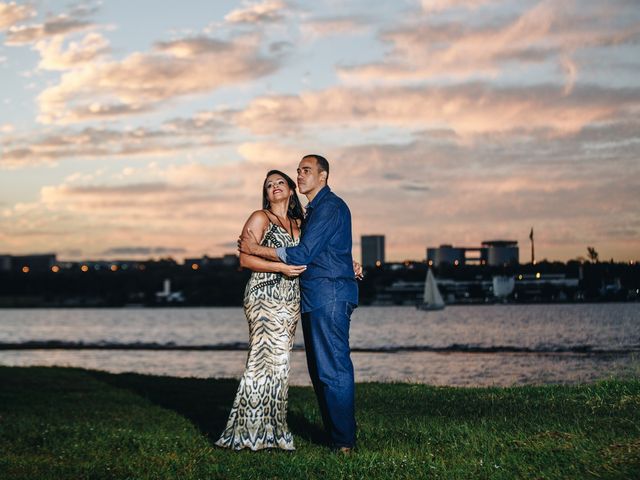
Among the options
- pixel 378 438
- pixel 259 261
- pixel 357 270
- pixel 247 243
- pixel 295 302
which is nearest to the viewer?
pixel 259 261

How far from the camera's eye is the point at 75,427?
12289 mm

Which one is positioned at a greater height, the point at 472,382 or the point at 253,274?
the point at 253,274

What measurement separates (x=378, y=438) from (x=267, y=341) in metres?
1.80

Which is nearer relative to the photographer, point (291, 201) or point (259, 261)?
point (259, 261)

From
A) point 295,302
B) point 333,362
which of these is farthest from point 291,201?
point 333,362

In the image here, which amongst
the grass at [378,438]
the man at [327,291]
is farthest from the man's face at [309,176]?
the grass at [378,438]

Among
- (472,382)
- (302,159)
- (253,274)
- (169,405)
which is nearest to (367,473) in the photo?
(253,274)

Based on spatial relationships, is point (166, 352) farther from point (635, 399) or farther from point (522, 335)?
point (635, 399)

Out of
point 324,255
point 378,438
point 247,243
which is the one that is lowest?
point 378,438

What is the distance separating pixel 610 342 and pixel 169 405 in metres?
61.6

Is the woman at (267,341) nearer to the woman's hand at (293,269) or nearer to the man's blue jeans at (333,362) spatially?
the woman's hand at (293,269)

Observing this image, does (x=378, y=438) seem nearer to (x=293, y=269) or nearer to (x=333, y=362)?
(x=333, y=362)

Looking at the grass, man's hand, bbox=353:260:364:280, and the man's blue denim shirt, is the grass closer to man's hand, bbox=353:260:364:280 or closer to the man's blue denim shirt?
the man's blue denim shirt

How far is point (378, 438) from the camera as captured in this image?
10.3 metres
